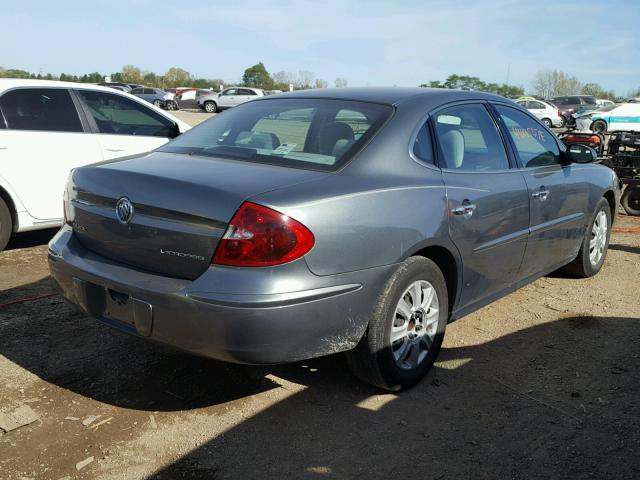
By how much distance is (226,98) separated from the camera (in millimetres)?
40562

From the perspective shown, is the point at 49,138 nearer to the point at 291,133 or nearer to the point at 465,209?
the point at 291,133

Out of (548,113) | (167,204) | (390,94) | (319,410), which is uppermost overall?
(548,113)

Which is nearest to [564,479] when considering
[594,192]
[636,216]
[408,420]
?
[408,420]

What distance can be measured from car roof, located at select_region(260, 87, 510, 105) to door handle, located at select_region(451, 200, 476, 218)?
62 cm

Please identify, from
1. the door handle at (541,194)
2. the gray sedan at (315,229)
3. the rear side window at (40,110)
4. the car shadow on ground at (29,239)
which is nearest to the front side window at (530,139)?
the gray sedan at (315,229)

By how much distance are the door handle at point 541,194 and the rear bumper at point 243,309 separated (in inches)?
64.3

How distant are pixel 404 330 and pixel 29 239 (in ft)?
16.1

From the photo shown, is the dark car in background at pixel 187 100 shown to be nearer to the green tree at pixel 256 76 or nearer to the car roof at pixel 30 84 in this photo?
the car roof at pixel 30 84

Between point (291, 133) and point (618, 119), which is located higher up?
point (618, 119)

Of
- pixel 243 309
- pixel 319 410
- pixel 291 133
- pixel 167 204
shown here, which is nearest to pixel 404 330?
pixel 319 410

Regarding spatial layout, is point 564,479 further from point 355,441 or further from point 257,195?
point 257,195

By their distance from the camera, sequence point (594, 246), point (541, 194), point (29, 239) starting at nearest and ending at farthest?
1. point (541, 194)
2. point (594, 246)
3. point (29, 239)

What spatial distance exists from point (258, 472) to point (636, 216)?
26.4 ft

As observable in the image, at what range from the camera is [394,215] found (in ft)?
10.6
